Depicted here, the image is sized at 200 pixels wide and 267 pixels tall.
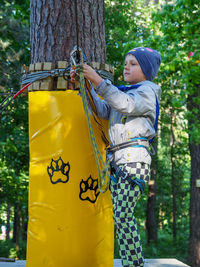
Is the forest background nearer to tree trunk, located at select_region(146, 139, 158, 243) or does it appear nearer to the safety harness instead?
tree trunk, located at select_region(146, 139, 158, 243)

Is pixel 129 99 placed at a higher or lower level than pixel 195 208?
higher

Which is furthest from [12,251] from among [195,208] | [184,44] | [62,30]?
[62,30]

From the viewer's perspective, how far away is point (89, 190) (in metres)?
2.78

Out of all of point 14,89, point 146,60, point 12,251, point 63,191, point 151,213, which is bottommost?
point 12,251

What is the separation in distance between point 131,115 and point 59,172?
68 centimetres

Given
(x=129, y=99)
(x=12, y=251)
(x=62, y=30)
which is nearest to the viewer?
(x=129, y=99)

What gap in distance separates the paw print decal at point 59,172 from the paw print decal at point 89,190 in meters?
0.13

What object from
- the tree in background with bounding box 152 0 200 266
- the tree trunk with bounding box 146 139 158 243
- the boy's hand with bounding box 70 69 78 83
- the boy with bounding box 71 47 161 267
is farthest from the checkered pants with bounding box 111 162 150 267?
the tree trunk with bounding box 146 139 158 243

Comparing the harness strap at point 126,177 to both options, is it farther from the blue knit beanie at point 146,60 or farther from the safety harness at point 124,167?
the blue knit beanie at point 146,60

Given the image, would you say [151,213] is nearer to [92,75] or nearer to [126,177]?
[126,177]

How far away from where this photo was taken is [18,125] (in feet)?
31.4

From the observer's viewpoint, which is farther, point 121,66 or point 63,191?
point 121,66

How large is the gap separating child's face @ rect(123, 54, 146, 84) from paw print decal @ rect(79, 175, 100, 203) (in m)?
0.79

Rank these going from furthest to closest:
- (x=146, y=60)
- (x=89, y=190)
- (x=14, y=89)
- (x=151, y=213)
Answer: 1. (x=151, y=213)
2. (x=14, y=89)
3. (x=89, y=190)
4. (x=146, y=60)
